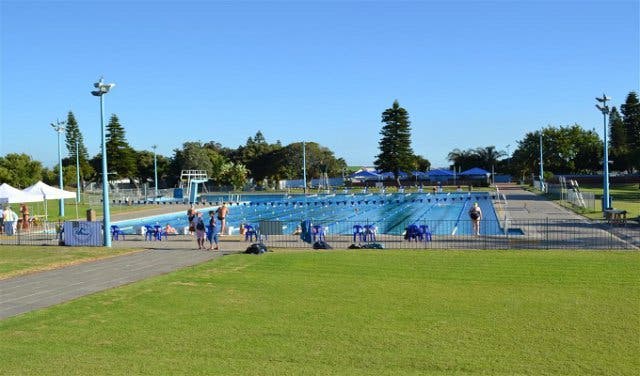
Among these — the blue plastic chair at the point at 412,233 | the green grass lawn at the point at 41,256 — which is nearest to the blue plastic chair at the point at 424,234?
the blue plastic chair at the point at 412,233

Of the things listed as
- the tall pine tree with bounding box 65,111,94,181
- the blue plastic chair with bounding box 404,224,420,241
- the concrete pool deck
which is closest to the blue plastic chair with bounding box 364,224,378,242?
the concrete pool deck

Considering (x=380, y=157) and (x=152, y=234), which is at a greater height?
(x=380, y=157)

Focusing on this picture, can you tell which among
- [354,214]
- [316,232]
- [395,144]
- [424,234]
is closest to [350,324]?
[424,234]

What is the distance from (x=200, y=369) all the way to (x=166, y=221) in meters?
37.0

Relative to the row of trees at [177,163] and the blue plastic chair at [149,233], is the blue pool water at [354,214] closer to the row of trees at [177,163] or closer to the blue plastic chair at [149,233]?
the blue plastic chair at [149,233]

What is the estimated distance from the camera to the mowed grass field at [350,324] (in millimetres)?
8062

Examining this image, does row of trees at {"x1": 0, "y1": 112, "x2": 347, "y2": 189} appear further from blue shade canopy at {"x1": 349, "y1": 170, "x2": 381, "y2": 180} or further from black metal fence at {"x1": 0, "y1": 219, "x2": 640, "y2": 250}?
black metal fence at {"x1": 0, "y1": 219, "x2": 640, "y2": 250}

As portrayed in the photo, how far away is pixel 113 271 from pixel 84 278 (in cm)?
117

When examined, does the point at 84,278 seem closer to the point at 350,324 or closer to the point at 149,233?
the point at 350,324

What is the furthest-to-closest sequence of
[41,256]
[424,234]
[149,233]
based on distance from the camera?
[149,233] < [424,234] < [41,256]

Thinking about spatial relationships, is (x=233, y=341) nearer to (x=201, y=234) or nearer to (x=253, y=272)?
(x=253, y=272)

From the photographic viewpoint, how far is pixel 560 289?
1284cm

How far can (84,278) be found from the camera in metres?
15.9

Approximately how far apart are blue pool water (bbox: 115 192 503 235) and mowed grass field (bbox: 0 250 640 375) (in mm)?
15925
